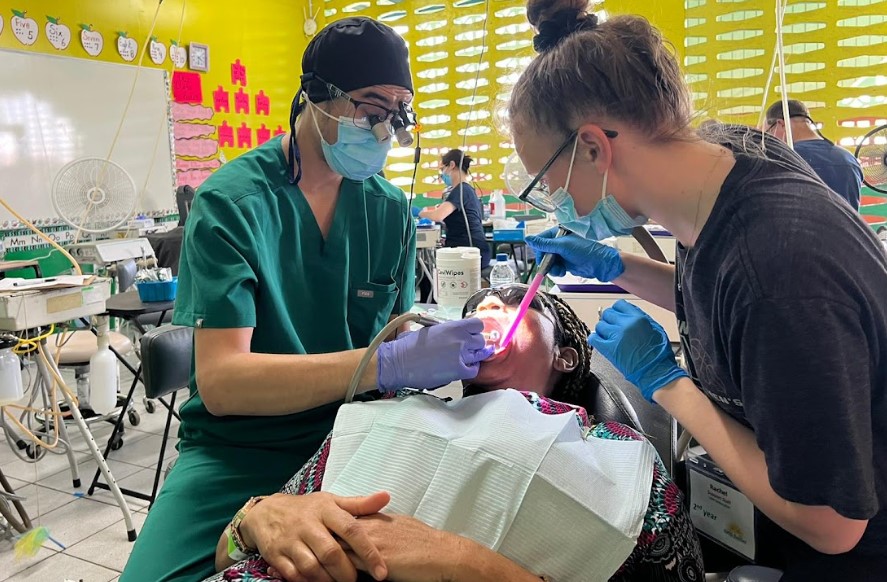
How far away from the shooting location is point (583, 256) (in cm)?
137

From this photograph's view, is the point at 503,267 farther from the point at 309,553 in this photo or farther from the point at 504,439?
the point at 309,553

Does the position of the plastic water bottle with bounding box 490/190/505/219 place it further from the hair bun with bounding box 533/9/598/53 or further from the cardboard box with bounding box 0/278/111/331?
the hair bun with bounding box 533/9/598/53

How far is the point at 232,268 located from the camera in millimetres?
1206

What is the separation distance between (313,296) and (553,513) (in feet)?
2.40

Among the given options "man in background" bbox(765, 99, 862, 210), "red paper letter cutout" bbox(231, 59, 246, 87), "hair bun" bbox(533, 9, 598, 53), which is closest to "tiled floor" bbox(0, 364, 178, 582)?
"hair bun" bbox(533, 9, 598, 53)

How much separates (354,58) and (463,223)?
3530 mm

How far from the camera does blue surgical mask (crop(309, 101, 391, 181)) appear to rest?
1.39 metres

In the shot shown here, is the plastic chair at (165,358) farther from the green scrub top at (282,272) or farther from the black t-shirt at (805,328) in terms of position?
the black t-shirt at (805,328)

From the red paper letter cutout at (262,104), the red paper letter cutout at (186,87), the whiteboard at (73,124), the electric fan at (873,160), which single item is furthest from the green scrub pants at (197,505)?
the red paper letter cutout at (262,104)

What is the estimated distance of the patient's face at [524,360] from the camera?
1.47 metres

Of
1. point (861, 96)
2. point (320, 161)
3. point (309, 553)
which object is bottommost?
point (309, 553)

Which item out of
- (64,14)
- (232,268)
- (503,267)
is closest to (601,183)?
(232,268)

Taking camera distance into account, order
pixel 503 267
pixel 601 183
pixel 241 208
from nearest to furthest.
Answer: pixel 601 183 → pixel 241 208 → pixel 503 267

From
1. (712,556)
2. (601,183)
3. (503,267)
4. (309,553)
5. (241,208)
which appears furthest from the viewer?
(503,267)
